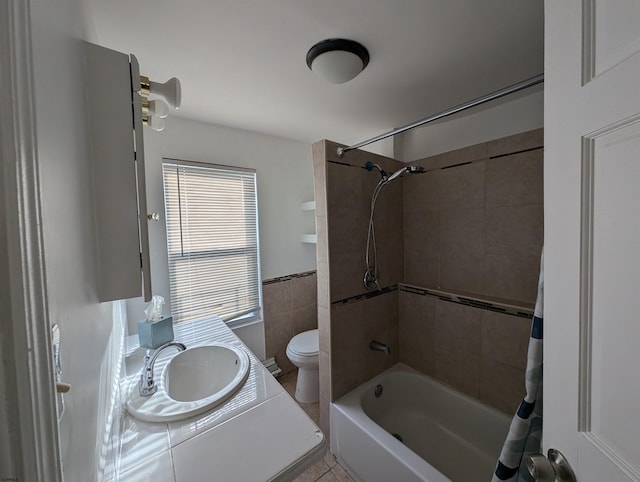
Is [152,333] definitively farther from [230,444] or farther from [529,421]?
[529,421]

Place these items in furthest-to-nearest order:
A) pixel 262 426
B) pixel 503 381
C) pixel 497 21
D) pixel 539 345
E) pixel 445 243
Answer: pixel 445 243 < pixel 503 381 < pixel 497 21 < pixel 262 426 < pixel 539 345

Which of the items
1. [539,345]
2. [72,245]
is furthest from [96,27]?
[539,345]

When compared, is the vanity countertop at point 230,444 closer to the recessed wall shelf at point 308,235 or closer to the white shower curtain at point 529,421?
the white shower curtain at point 529,421

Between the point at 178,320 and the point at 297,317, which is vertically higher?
the point at 178,320

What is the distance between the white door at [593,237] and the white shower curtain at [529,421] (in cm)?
16

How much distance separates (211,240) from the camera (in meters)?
2.03

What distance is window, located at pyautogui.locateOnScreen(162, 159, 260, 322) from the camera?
187cm

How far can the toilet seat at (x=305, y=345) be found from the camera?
1993 mm

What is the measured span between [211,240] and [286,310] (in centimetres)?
98

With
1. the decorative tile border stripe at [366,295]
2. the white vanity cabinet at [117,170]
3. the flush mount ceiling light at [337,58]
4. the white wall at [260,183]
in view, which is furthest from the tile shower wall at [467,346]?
the white vanity cabinet at [117,170]

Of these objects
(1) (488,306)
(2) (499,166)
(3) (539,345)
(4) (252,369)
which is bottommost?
(4) (252,369)

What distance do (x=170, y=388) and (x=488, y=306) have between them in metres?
1.92

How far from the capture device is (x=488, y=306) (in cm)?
161

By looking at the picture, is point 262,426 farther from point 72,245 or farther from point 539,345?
point 539,345
